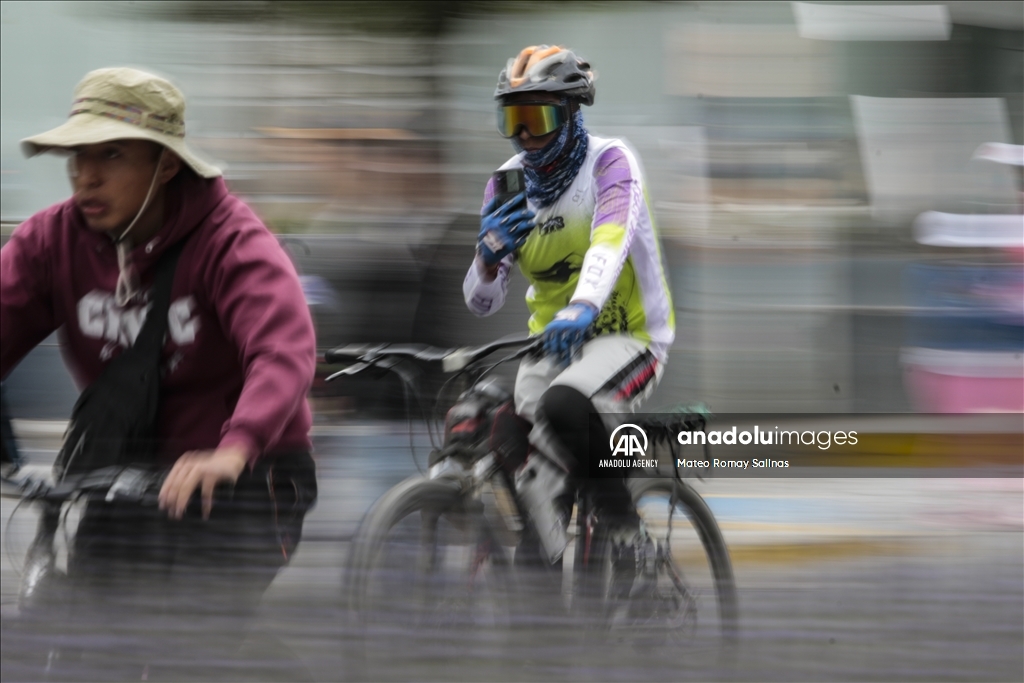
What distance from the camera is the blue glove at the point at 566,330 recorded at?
2498 millimetres

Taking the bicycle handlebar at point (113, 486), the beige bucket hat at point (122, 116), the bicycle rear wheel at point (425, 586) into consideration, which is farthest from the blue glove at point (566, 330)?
the bicycle handlebar at point (113, 486)

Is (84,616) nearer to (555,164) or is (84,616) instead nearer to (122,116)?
(122,116)

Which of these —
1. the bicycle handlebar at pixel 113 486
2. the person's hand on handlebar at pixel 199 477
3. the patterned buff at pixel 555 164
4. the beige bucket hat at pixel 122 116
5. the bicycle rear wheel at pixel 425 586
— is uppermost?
the beige bucket hat at pixel 122 116

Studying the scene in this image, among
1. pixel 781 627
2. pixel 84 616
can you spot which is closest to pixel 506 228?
pixel 781 627

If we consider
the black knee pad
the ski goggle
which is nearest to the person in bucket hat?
the black knee pad

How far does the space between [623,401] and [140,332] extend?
1.11m

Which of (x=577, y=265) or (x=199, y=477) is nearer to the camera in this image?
(x=199, y=477)

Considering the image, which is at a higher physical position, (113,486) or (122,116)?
(122,116)

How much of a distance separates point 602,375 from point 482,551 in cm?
44

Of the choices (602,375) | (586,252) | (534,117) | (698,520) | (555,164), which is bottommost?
(698,520)

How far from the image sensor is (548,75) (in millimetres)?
2779

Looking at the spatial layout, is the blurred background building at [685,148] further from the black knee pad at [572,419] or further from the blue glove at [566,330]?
the blue glove at [566,330]

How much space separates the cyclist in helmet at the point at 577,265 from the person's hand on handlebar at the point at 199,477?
903 mm

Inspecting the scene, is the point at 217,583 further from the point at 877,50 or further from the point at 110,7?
the point at 877,50
